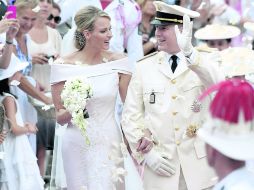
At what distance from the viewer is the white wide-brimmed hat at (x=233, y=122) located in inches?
156

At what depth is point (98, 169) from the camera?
7312 mm

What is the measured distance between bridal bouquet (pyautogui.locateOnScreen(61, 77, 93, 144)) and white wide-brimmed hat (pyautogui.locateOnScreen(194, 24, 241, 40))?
366cm

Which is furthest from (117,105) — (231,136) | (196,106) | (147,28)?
(231,136)

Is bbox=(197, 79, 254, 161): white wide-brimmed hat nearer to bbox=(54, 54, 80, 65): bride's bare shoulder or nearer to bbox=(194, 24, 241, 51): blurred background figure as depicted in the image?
bbox=(54, 54, 80, 65): bride's bare shoulder

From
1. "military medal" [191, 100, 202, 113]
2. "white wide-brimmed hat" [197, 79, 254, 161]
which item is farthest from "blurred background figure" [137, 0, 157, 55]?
"white wide-brimmed hat" [197, 79, 254, 161]

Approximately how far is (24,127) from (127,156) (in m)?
1.25

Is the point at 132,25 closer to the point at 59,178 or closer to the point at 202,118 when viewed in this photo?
the point at 59,178

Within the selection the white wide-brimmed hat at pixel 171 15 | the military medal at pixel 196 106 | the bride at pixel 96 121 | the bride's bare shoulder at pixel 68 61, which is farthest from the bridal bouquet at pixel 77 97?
the military medal at pixel 196 106

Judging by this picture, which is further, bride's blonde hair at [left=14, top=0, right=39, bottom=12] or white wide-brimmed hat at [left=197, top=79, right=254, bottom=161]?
bride's blonde hair at [left=14, top=0, right=39, bottom=12]

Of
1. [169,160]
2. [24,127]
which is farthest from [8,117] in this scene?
[169,160]

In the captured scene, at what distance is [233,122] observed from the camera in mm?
3979

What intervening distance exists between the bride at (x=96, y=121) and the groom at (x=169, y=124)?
55cm

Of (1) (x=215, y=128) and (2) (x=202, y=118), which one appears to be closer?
(1) (x=215, y=128)

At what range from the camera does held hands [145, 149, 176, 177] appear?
6594mm
